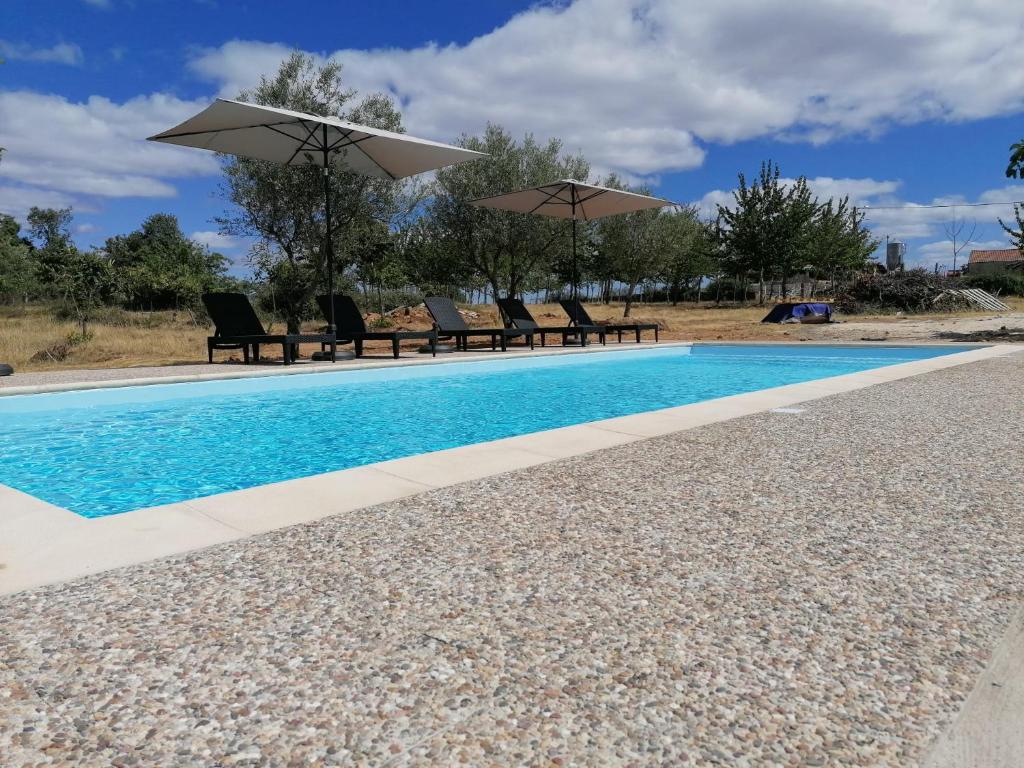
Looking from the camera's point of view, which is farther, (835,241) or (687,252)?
(835,241)

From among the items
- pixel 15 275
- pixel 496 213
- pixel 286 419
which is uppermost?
pixel 496 213

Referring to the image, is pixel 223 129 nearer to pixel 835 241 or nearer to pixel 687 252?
pixel 687 252

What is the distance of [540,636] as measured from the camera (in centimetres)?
187

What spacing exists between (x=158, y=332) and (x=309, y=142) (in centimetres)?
1119

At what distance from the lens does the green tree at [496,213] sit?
1856cm

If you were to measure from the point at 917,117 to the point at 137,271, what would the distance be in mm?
55819

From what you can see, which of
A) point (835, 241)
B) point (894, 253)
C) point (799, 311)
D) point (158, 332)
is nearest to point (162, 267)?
point (158, 332)

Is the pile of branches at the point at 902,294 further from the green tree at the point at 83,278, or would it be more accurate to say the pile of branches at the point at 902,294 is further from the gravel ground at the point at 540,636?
the green tree at the point at 83,278

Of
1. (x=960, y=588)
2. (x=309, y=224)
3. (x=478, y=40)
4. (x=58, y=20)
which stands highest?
(x=478, y=40)

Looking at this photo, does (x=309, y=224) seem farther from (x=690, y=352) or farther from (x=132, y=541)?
(x=132, y=541)

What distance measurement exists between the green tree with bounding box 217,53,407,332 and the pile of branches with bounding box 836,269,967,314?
19950 millimetres

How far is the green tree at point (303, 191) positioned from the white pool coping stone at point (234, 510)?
10728 millimetres

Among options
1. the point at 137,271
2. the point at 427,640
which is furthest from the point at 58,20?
the point at 137,271

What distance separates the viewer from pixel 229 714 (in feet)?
4.91
